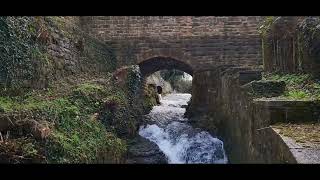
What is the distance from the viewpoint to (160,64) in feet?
53.6

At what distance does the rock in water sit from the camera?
9812 mm

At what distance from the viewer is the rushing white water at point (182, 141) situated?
10891 millimetres

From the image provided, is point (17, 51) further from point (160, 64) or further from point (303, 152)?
point (160, 64)

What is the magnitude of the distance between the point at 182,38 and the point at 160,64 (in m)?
1.86

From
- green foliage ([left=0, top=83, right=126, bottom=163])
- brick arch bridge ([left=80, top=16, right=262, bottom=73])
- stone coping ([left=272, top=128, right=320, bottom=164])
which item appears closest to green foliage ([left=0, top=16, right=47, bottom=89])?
green foliage ([left=0, top=83, right=126, bottom=163])

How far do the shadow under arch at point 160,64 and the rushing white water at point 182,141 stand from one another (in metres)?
2.06

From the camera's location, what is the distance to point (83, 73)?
39.6 feet

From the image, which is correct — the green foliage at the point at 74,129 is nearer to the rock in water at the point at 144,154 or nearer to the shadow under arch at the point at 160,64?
the rock in water at the point at 144,154

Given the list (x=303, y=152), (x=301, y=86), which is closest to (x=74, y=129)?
(x=301, y=86)

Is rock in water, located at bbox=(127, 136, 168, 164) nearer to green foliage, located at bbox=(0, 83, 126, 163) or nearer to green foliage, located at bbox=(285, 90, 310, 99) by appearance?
green foliage, located at bbox=(0, 83, 126, 163)

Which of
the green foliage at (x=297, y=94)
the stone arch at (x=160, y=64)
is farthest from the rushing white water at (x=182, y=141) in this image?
the green foliage at (x=297, y=94)

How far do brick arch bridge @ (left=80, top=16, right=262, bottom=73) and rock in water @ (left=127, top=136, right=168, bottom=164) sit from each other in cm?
501
